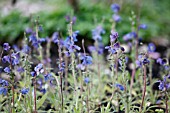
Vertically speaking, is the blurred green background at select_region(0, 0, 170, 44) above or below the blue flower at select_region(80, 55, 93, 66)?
above

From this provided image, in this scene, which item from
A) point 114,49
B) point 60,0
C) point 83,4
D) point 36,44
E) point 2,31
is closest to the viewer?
point 114,49

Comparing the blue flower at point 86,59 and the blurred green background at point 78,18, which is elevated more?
the blurred green background at point 78,18

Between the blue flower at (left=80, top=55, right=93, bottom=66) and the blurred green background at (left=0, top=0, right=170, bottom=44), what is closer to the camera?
the blue flower at (left=80, top=55, right=93, bottom=66)

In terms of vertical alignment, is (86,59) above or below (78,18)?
below

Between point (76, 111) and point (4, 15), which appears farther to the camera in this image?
point (4, 15)

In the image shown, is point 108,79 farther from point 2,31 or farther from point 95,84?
point 2,31

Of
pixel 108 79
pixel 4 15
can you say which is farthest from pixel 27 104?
pixel 4 15

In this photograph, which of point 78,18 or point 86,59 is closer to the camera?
point 86,59

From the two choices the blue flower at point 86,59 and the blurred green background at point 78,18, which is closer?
the blue flower at point 86,59
